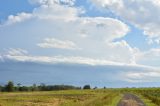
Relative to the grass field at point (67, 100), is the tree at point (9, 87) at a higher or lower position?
higher

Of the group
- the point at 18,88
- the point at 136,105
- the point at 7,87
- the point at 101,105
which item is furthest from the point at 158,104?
the point at 18,88

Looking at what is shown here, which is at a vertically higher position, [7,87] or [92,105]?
[7,87]

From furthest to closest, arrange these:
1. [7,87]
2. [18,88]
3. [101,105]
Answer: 1. [18,88]
2. [7,87]
3. [101,105]

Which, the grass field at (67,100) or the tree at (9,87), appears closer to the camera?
the grass field at (67,100)

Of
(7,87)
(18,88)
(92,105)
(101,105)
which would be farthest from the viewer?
(18,88)

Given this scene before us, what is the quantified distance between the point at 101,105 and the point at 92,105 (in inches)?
159

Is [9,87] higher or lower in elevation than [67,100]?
higher

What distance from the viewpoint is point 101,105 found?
4922 cm

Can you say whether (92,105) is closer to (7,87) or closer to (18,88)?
(7,87)

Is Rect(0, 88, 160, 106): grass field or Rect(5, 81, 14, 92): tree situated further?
Rect(5, 81, 14, 92): tree

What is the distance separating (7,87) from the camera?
6575 inches

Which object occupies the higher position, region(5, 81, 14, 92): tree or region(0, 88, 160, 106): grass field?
region(5, 81, 14, 92): tree

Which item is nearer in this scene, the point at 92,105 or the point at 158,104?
the point at 92,105

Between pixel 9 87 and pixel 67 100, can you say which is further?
pixel 9 87
